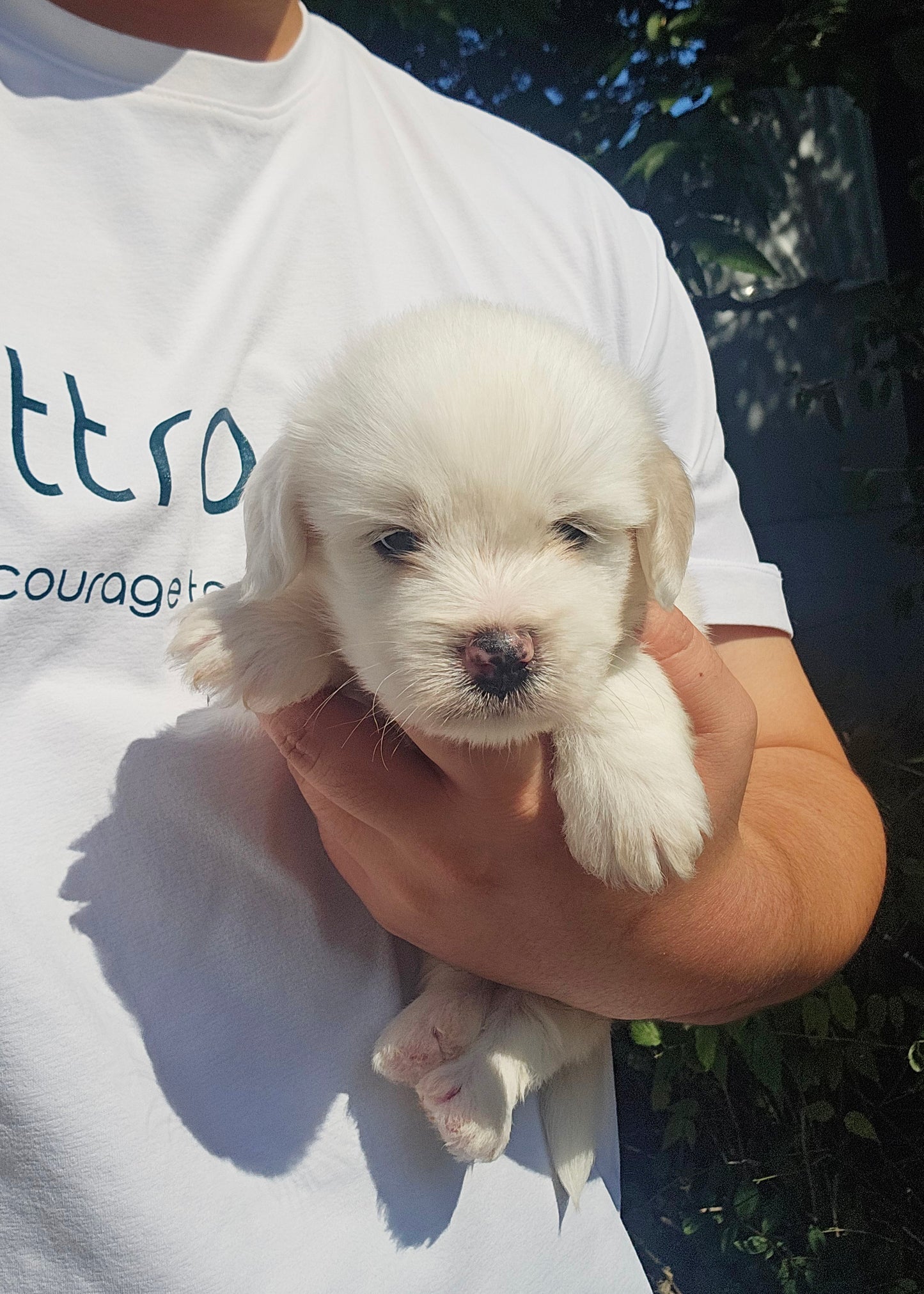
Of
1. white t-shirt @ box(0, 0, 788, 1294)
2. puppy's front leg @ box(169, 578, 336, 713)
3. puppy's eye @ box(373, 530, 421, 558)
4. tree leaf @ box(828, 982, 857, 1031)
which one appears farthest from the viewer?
Answer: tree leaf @ box(828, 982, 857, 1031)

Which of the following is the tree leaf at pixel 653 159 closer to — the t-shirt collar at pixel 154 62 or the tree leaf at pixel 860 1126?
the t-shirt collar at pixel 154 62

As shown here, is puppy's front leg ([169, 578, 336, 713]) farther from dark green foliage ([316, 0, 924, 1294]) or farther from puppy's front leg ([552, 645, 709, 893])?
dark green foliage ([316, 0, 924, 1294])

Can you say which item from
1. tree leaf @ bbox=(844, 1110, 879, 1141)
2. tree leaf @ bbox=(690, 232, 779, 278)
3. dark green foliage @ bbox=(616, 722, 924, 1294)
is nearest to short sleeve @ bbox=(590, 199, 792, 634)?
tree leaf @ bbox=(690, 232, 779, 278)

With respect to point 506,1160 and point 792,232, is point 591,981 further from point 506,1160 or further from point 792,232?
point 792,232

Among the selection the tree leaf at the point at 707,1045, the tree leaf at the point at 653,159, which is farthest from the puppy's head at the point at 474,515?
the tree leaf at the point at 653,159

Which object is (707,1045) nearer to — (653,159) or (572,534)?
(572,534)

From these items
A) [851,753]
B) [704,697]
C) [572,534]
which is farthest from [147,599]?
[851,753]
